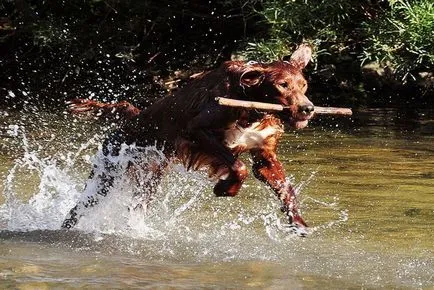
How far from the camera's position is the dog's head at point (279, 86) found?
546cm

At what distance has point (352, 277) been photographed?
4.82 m

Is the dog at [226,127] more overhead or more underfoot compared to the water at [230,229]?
more overhead

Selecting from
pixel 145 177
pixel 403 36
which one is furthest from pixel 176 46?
pixel 145 177

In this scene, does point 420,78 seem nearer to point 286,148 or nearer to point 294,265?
point 286,148

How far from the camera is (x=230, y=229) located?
6113mm

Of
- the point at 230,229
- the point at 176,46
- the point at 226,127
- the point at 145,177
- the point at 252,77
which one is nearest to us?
the point at 252,77

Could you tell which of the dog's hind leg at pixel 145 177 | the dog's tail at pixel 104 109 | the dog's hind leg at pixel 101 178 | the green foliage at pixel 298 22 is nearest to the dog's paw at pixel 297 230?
the dog's hind leg at pixel 145 177

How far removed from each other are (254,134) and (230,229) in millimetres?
657

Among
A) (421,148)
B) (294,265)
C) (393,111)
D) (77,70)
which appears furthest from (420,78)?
(294,265)

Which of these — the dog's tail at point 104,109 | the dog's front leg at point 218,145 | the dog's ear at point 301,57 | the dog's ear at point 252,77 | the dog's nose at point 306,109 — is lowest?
the dog's front leg at point 218,145

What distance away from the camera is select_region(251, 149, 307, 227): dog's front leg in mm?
5874

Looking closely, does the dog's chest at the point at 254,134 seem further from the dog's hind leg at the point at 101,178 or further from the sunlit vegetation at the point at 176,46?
the sunlit vegetation at the point at 176,46

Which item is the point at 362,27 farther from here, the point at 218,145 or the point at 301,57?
the point at 218,145

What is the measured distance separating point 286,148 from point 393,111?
10.9 ft
